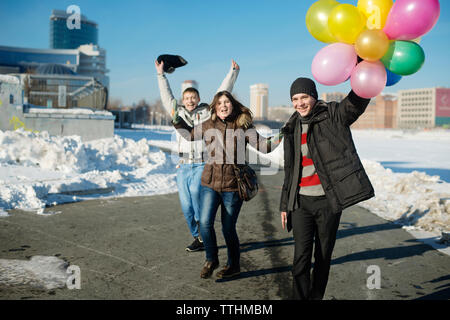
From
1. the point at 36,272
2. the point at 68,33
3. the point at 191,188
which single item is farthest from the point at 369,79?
the point at 68,33

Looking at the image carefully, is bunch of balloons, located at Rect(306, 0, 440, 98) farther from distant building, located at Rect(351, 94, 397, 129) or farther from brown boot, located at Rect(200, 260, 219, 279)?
distant building, located at Rect(351, 94, 397, 129)

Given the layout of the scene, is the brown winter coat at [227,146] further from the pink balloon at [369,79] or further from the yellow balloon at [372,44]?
the yellow balloon at [372,44]

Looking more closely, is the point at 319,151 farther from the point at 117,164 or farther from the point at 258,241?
the point at 117,164

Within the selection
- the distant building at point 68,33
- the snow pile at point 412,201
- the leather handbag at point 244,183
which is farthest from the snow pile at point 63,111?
the distant building at point 68,33

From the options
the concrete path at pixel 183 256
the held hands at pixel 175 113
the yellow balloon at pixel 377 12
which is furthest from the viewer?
the held hands at pixel 175 113

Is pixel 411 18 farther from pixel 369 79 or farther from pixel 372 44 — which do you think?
pixel 369 79

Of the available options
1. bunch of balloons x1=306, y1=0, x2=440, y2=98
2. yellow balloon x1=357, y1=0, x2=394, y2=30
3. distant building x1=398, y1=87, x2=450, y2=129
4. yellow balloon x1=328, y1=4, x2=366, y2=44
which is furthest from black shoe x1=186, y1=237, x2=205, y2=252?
distant building x1=398, y1=87, x2=450, y2=129

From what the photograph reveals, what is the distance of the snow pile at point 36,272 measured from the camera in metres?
3.76

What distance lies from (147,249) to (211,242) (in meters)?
1.33

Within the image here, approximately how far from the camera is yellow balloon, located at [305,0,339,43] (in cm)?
301

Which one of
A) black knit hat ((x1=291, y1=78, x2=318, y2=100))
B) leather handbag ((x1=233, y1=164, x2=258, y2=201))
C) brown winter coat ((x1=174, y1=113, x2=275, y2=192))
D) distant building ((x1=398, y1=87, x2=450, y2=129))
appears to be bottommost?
leather handbag ((x1=233, y1=164, x2=258, y2=201))

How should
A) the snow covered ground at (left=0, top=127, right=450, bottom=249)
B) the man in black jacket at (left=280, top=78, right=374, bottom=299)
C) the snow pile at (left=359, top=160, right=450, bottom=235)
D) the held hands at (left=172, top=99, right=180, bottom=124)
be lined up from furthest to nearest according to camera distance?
the snow covered ground at (left=0, top=127, right=450, bottom=249), the snow pile at (left=359, top=160, right=450, bottom=235), the held hands at (left=172, top=99, right=180, bottom=124), the man in black jacket at (left=280, top=78, right=374, bottom=299)

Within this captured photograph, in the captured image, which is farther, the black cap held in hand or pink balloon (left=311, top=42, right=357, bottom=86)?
the black cap held in hand

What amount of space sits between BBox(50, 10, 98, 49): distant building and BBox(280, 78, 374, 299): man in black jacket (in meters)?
175
